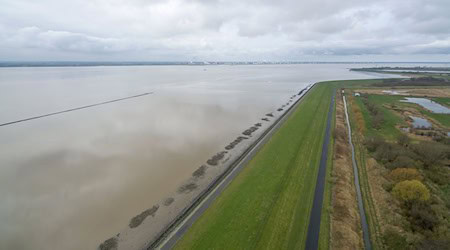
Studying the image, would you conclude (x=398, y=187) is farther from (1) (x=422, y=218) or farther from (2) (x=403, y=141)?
(2) (x=403, y=141)

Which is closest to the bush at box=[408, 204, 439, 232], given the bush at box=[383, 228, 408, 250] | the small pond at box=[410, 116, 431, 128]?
the bush at box=[383, 228, 408, 250]

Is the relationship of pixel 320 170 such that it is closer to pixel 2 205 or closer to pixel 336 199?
pixel 336 199

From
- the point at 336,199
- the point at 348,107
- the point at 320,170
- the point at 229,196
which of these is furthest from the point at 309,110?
the point at 229,196

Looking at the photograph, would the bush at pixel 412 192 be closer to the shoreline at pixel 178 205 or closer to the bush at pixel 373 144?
the bush at pixel 373 144

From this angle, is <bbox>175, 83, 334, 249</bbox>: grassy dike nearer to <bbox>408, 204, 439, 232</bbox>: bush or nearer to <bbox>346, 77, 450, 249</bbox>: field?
<bbox>346, 77, 450, 249</bbox>: field

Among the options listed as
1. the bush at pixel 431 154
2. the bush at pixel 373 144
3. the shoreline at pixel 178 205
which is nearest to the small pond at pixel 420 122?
the bush at pixel 373 144
